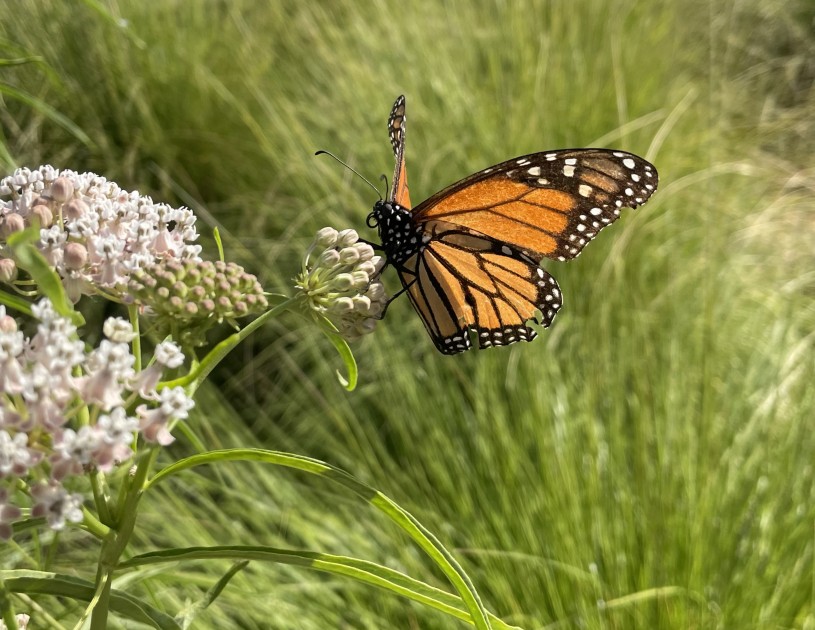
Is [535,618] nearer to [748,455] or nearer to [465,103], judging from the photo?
[748,455]

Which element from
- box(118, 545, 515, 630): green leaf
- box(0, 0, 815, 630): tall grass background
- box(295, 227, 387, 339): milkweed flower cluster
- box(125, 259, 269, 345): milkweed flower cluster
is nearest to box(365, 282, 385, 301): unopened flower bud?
box(295, 227, 387, 339): milkweed flower cluster

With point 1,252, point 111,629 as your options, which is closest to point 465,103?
point 111,629

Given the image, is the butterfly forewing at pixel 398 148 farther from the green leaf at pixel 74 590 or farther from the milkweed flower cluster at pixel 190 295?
the green leaf at pixel 74 590

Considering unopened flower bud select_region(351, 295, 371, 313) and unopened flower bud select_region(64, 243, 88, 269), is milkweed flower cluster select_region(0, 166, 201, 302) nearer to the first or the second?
unopened flower bud select_region(64, 243, 88, 269)

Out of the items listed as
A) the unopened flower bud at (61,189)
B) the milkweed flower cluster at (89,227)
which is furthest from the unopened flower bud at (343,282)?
the unopened flower bud at (61,189)

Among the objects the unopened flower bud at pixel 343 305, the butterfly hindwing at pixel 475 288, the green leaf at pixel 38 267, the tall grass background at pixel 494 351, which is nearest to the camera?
the green leaf at pixel 38 267

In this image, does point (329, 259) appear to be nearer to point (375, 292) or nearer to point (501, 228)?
point (375, 292)

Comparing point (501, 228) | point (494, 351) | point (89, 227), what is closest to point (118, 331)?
point (89, 227)
